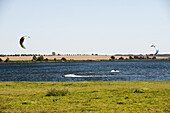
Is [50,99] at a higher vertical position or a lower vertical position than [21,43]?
lower

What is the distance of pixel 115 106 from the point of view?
1941 cm

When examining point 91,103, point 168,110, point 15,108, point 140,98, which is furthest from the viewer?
point 140,98

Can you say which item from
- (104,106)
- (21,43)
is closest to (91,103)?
(104,106)

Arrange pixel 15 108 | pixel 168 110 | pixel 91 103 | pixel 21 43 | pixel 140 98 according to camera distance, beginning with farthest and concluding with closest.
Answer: pixel 21 43 → pixel 140 98 → pixel 91 103 → pixel 15 108 → pixel 168 110

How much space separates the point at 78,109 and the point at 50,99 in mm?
5401

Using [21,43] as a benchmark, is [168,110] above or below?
below

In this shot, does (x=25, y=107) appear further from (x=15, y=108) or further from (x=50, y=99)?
(x=50, y=99)

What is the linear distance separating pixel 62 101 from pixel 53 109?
3470 mm

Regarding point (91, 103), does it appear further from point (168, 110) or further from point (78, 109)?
point (168, 110)

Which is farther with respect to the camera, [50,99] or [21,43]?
[21,43]

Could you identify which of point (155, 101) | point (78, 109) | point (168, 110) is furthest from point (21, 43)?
point (168, 110)

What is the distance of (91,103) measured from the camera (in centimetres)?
2084

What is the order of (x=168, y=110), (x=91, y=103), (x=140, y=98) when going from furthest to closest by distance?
(x=140, y=98) < (x=91, y=103) < (x=168, y=110)

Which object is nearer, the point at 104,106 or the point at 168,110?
the point at 168,110
